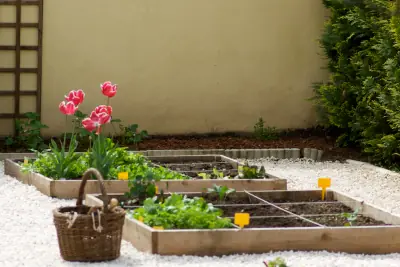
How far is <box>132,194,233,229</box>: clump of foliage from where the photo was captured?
5.33m

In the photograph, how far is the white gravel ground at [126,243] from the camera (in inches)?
199

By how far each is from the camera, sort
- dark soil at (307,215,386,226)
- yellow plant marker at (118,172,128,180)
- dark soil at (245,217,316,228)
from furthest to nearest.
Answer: yellow plant marker at (118,172,128,180) < dark soil at (307,215,386,226) < dark soil at (245,217,316,228)

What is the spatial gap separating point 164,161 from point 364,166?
2.17 m

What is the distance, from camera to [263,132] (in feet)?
35.1

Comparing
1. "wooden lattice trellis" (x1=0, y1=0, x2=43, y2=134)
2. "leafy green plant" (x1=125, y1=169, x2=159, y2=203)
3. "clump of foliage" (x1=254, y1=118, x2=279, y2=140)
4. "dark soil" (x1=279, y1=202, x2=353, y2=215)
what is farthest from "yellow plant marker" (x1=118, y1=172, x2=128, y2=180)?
"clump of foliage" (x1=254, y1=118, x2=279, y2=140)

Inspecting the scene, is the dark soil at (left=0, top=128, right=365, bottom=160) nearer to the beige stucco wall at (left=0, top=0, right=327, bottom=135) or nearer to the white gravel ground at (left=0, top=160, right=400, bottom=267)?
the beige stucco wall at (left=0, top=0, right=327, bottom=135)

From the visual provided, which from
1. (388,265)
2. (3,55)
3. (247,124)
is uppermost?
(3,55)

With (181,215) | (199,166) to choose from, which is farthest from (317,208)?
(199,166)

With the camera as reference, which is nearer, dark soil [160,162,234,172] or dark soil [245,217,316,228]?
dark soil [245,217,316,228]

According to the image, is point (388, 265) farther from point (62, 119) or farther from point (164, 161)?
point (62, 119)

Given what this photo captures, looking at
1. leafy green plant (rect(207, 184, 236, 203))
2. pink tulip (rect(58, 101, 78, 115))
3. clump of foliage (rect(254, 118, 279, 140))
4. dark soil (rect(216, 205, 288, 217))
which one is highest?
pink tulip (rect(58, 101, 78, 115))

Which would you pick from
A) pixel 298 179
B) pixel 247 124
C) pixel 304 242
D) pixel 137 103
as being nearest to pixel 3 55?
pixel 137 103

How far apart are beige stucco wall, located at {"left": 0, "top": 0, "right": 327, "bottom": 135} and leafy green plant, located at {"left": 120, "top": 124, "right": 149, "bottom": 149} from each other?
29 centimetres

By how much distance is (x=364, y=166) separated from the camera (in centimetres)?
936
